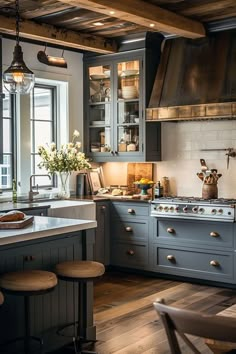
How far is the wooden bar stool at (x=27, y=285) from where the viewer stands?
10.8ft

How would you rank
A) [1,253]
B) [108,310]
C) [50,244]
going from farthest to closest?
[108,310]
[50,244]
[1,253]

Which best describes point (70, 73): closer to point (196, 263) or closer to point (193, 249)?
point (193, 249)

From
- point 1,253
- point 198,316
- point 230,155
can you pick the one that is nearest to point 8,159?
point 230,155

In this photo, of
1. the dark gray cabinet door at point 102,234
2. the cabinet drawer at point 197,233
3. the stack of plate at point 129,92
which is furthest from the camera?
the stack of plate at point 129,92

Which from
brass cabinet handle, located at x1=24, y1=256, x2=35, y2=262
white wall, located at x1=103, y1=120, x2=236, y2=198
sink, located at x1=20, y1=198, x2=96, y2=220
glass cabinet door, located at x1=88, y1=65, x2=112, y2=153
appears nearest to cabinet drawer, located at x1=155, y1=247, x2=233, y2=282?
white wall, located at x1=103, y1=120, x2=236, y2=198

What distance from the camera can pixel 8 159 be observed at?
6328 mm

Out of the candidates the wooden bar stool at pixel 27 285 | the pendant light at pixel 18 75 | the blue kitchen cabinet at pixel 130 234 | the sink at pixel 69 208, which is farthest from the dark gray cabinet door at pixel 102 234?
the wooden bar stool at pixel 27 285

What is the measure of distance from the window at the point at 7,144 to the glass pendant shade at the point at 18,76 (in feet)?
6.19

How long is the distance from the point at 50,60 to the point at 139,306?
3.06m

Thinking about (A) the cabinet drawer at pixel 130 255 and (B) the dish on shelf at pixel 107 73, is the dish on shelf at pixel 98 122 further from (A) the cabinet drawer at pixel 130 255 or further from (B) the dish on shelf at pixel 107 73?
(A) the cabinet drawer at pixel 130 255

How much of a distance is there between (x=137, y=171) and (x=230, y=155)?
1.33 metres

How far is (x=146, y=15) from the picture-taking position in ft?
17.0

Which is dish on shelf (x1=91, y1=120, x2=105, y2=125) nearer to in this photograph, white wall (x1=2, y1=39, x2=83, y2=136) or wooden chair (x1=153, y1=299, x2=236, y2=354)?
white wall (x1=2, y1=39, x2=83, y2=136)

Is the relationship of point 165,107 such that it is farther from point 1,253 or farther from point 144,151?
point 1,253
